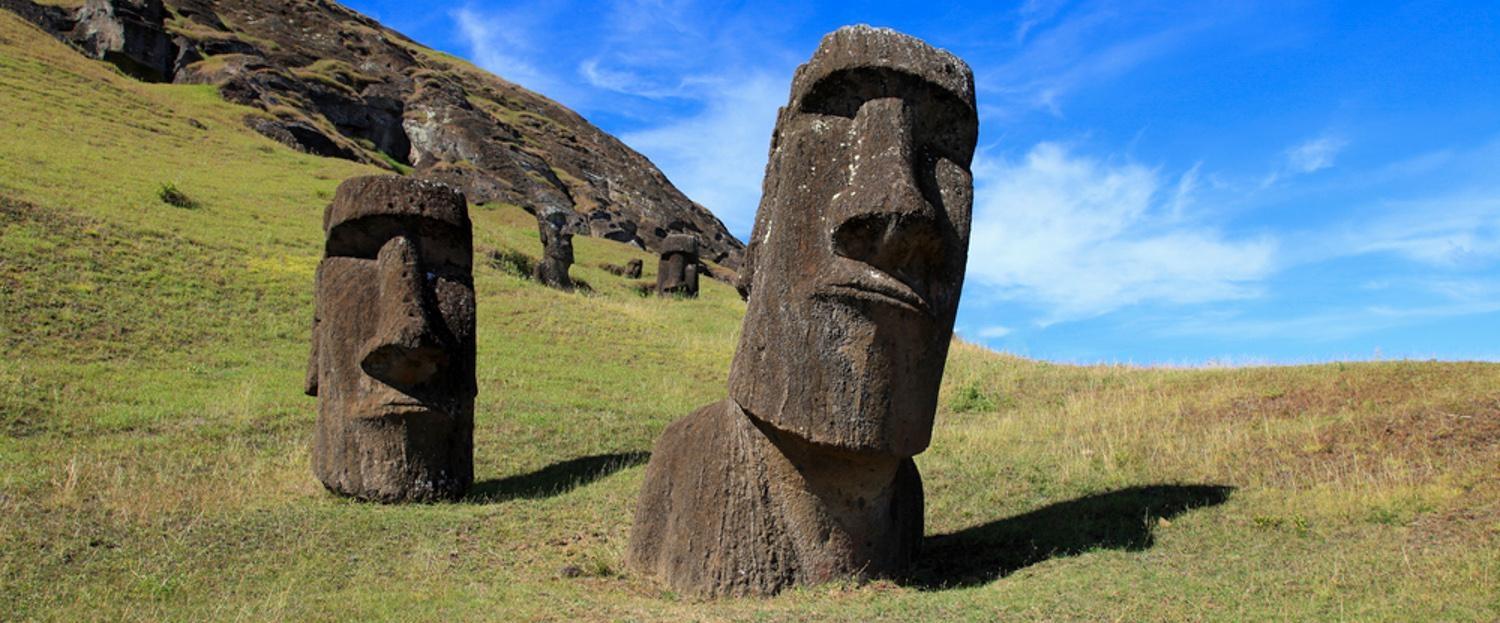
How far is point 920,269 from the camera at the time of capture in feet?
21.0

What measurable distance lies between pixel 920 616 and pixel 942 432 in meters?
6.78

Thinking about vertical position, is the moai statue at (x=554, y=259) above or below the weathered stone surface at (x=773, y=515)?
above

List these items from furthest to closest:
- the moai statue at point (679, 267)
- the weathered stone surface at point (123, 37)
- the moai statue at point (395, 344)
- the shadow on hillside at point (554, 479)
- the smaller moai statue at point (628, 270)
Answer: the weathered stone surface at point (123, 37) < the smaller moai statue at point (628, 270) < the moai statue at point (679, 267) < the shadow on hillside at point (554, 479) < the moai statue at point (395, 344)

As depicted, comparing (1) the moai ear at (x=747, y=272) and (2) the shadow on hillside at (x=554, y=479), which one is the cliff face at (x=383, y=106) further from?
(1) the moai ear at (x=747, y=272)

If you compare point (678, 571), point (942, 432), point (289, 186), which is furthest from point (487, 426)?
point (289, 186)

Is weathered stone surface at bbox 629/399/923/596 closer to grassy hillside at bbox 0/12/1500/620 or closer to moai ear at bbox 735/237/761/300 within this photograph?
grassy hillside at bbox 0/12/1500/620

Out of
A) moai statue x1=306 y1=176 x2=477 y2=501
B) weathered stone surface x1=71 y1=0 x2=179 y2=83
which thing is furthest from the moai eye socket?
weathered stone surface x1=71 y1=0 x2=179 y2=83

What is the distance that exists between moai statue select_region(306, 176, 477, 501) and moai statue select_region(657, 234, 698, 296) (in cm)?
2212

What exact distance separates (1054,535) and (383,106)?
203ft

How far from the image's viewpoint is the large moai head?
6227 millimetres

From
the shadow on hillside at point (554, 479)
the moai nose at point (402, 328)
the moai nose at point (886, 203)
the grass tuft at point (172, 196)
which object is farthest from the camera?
the grass tuft at point (172, 196)

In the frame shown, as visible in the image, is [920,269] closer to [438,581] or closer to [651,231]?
[438,581]

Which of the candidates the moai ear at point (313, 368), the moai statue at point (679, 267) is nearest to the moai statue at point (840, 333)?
the moai ear at point (313, 368)

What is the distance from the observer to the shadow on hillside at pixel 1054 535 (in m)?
7.14
